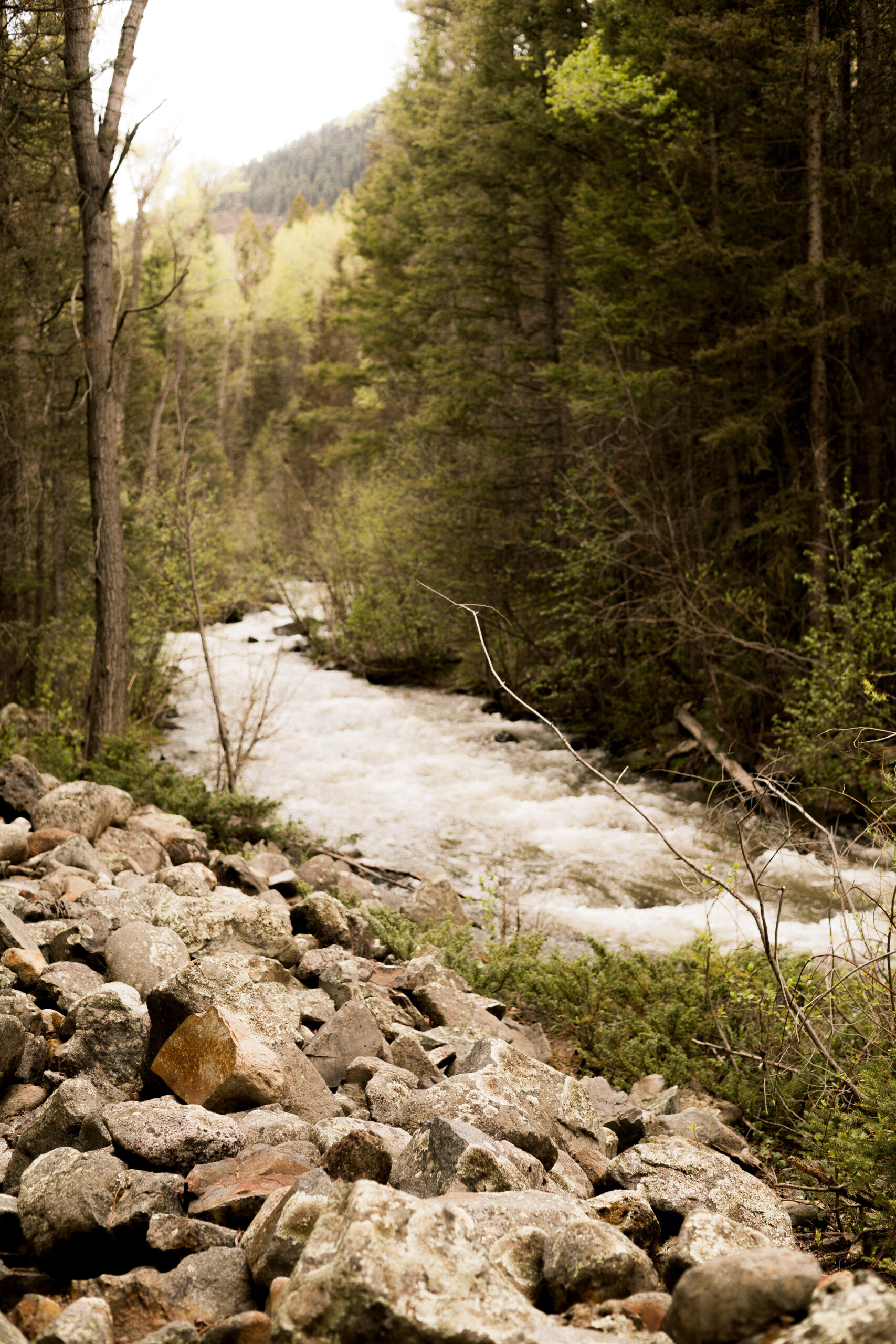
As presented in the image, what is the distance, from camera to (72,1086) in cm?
279

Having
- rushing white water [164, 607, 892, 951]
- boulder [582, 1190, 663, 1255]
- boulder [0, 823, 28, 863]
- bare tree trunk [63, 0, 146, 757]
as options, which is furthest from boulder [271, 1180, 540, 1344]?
bare tree trunk [63, 0, 146, 757]

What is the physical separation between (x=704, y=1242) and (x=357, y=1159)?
885 millimetres

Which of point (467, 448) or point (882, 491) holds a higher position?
point (467, 448)

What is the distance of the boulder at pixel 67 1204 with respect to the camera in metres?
2.24

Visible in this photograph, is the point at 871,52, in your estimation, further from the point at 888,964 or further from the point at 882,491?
the point at 888,964

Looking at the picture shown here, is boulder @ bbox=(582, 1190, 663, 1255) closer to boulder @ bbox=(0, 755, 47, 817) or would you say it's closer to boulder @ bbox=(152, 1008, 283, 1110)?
boulder @ bbox=(152, 1008, 283, 1110)

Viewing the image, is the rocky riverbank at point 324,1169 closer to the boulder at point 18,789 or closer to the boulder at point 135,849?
the boulder at point 135,849

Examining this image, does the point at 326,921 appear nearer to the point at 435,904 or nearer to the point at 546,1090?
the point at 435,904

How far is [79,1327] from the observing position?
180cm

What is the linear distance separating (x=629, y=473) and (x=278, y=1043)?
9102 mm

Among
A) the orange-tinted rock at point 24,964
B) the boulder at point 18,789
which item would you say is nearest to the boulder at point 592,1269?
the orange-tinted rock at point 24,964

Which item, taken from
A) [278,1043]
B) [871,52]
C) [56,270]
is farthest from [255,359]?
[278,1043]

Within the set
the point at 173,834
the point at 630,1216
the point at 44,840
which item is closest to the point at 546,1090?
the point at 630,1216

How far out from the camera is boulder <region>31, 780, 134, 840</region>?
6434 mm
